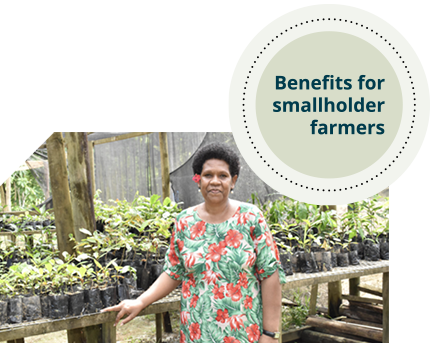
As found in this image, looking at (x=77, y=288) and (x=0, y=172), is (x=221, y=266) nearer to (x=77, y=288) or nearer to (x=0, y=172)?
(x=77, y=288)

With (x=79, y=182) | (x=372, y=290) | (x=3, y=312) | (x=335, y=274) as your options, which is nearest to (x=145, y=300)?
(x=3, y=312)

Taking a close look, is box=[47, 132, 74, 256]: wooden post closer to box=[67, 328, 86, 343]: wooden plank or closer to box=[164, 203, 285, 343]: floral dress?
box=[67, 328, 86, 343]: wooden plank

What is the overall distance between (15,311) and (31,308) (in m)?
0.06

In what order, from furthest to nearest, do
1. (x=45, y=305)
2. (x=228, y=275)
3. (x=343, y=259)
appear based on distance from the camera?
(x=343, y=259) < (x=45, y=305) < (x=228, y=275)

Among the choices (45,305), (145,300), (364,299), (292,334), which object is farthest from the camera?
(364,299)

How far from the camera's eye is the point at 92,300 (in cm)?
192

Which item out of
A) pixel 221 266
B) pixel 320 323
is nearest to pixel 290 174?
pixel 221 266

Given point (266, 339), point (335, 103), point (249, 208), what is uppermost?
point (335, 103)

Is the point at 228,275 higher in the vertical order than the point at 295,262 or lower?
higher

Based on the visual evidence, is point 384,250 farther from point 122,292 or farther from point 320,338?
point 122,292

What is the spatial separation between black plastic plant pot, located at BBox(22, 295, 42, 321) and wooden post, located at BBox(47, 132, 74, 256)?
591 mm

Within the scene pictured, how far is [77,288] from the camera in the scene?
6.38 feet

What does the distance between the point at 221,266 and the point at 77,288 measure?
0.77 metres

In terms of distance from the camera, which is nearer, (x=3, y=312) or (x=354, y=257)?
(x=3, y=312)
